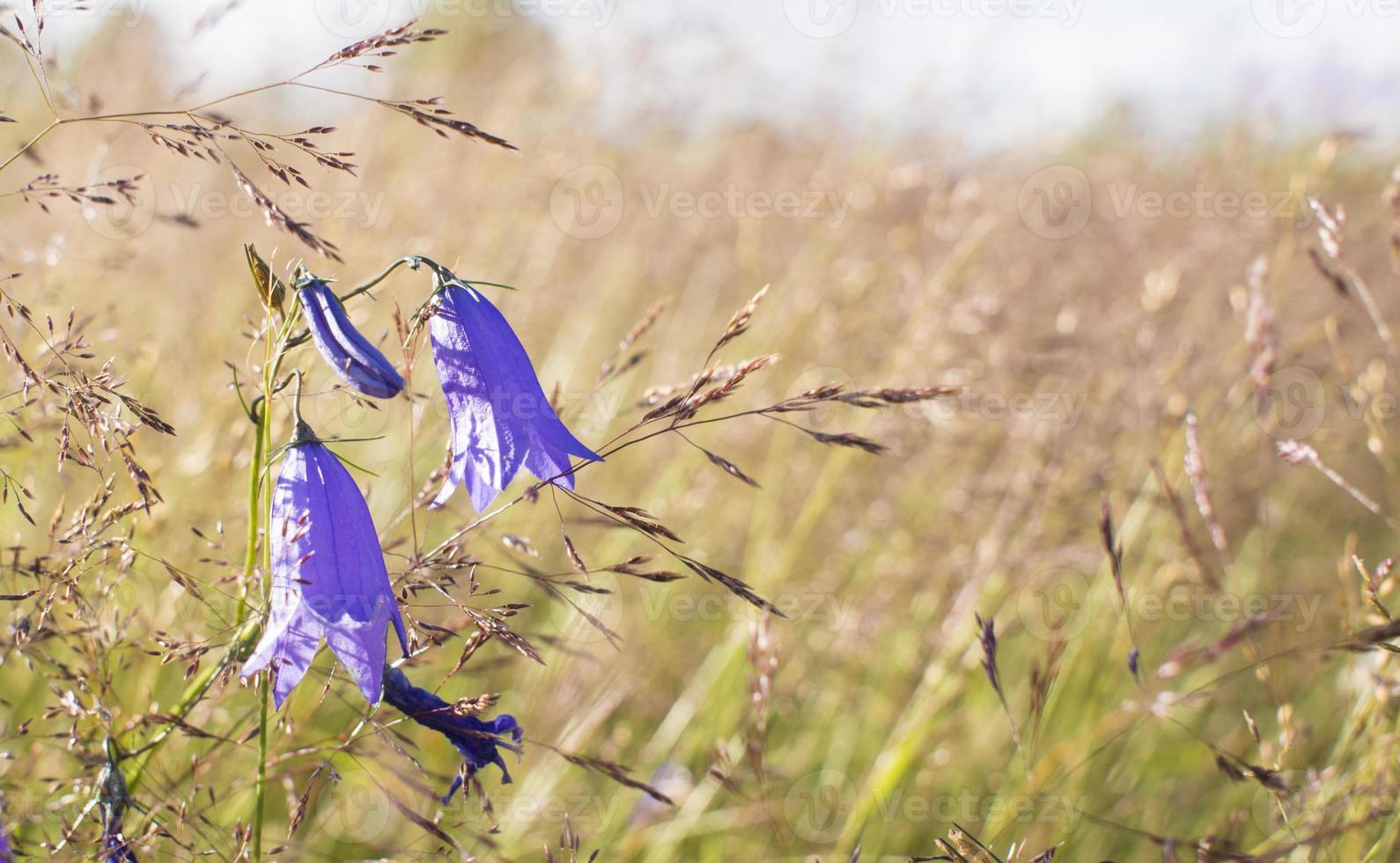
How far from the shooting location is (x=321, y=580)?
102 centimetres

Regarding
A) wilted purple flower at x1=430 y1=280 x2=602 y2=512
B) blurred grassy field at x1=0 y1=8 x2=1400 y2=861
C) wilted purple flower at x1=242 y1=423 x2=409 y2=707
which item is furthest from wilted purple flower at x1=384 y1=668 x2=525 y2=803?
blurred grassy field at x1=0 y1=8 x2=1400 y2=861

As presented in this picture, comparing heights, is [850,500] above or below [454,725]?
below

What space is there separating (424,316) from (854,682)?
230cm

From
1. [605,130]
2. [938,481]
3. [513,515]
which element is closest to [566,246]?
[605,130]

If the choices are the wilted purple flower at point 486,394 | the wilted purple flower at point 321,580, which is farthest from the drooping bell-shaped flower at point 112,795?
the wilted purple flower at point 486,394

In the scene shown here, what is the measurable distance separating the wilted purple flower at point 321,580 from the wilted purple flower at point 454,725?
4 centimetres

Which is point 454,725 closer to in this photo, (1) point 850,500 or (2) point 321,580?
(2) point 321,580

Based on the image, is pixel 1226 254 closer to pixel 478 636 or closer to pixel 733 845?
pixel 733 845

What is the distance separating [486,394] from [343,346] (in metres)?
0.20

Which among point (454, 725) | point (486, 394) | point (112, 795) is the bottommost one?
point (112, 795)

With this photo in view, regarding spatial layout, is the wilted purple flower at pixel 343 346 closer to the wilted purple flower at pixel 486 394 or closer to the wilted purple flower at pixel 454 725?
the wilted purple flower at pixel 486 394

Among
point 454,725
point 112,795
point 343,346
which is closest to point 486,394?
point 343,346

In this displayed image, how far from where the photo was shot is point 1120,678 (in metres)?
2.62

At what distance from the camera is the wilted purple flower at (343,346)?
982mm
